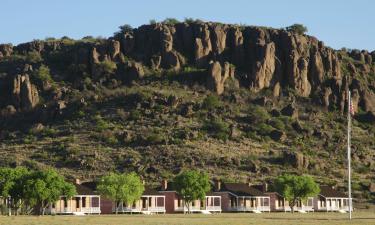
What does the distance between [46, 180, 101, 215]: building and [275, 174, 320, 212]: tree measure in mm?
28074

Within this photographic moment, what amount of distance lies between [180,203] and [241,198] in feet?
29.9

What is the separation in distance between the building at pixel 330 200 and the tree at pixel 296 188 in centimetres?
1061

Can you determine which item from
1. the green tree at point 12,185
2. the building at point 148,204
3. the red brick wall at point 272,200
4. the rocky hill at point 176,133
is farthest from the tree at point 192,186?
the rocky hill at point 176,133

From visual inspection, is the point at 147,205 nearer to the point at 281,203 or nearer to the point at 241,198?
the point at 241,198

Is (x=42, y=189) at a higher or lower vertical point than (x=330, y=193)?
lower

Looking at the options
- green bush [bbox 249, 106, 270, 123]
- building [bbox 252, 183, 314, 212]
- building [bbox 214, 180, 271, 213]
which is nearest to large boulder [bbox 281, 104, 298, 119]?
green bush [bbox 249, 106, 270, 123]

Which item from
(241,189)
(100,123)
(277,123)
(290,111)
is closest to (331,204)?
(241,189)

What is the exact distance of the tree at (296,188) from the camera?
433 ft

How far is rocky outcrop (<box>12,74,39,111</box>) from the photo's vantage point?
195250mm

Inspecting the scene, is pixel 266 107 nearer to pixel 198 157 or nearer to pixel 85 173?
pixel 198 157

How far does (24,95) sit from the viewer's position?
644ft

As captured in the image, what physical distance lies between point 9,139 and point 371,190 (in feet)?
234

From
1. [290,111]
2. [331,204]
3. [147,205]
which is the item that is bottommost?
[147,205]

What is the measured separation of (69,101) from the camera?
7667 inches
